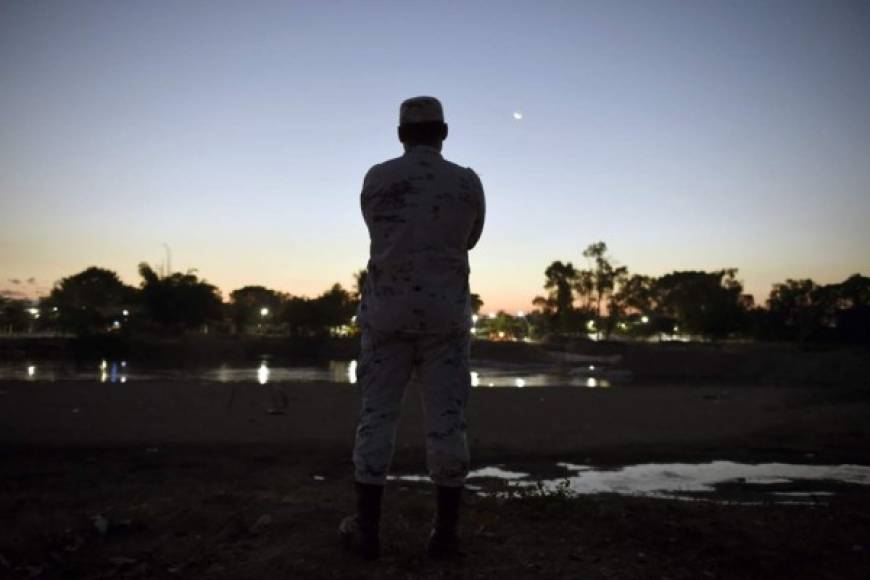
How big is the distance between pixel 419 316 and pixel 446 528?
3.54ft

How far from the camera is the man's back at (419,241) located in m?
2.89

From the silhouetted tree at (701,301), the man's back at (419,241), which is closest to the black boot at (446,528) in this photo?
Answer: the man's back at (419,241)

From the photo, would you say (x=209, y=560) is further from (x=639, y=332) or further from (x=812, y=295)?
(x=639, y=332)

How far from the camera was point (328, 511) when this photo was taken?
147 inches

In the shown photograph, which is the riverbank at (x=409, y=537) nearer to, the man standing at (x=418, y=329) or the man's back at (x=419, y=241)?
the man standing at (x=418, y=329)

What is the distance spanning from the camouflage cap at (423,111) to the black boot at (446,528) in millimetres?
1971

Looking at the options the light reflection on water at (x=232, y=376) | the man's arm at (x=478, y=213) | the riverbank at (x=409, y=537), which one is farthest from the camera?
the light reflection on water at (x=232, y=376)

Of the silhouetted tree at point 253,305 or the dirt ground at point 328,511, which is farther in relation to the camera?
the silhouetted tree at point 253,305

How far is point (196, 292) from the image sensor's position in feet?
301

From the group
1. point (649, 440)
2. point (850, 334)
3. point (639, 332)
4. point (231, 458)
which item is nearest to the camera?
point (231, 458)

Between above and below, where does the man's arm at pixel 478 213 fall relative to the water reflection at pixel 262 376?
above

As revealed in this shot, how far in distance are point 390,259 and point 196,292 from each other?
317ft

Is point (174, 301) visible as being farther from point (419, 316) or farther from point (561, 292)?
point (419, 316)

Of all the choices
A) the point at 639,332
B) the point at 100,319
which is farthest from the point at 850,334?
the point at 100,319
